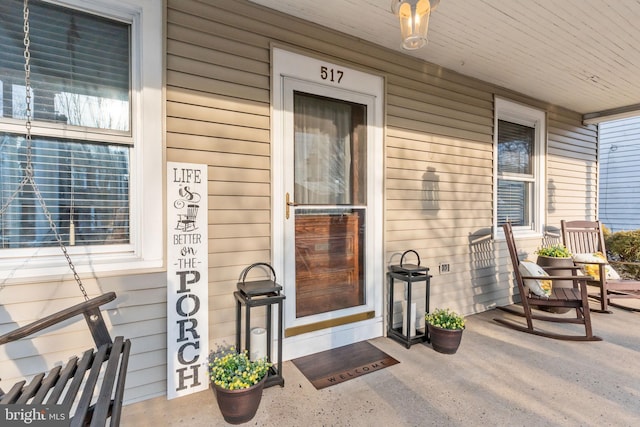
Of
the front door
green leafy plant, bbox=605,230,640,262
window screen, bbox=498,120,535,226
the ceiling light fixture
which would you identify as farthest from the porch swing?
green leafy plant, bbox=605,230,640,262

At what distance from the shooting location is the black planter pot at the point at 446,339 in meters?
2.57

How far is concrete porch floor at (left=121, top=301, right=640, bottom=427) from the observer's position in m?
1.82

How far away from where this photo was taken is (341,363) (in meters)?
2.46

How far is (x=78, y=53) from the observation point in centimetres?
185

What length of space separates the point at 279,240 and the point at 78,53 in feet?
5.66

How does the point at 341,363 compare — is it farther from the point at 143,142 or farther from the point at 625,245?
the point at 625,245

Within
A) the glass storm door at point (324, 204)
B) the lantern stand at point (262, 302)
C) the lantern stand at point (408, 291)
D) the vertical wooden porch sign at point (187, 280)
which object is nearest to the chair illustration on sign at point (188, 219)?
the vertical wooden porch sign at point (187, 280)

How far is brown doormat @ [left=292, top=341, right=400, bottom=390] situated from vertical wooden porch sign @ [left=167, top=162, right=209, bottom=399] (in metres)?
0.76

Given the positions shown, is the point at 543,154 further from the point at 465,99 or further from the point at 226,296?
the point at 226,296

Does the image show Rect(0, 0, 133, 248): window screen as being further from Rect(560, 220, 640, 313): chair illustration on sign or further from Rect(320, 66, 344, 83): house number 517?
Rect(560, 220, 640, 313): chair illustration on sign

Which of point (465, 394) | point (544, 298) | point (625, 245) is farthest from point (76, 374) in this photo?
point (625, 245)

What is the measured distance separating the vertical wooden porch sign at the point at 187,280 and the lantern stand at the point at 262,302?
0.22 m

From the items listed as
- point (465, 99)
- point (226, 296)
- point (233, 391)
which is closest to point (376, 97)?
point (465, 99)

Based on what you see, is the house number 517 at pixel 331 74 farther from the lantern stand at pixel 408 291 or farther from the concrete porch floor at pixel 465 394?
the concrete porch floor at pixel 465 394
